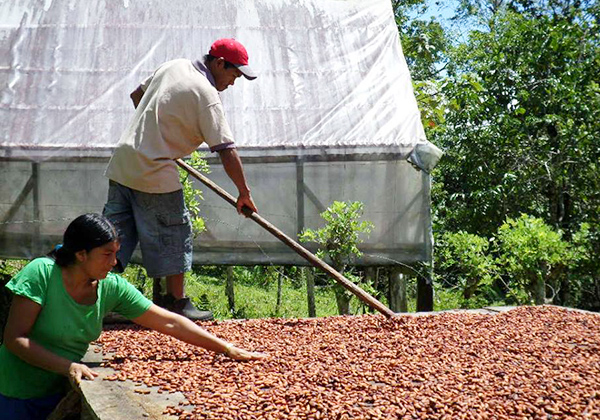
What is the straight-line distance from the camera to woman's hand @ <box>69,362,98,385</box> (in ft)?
8.85

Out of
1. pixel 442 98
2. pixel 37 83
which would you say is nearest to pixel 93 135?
pixel 37 83

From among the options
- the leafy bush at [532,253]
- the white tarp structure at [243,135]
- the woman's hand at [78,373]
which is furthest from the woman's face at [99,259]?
the leafy bush at [532,253]

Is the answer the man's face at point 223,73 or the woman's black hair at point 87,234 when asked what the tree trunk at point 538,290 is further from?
the woman's black hair at point 87,234

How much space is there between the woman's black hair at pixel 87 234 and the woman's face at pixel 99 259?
15mm

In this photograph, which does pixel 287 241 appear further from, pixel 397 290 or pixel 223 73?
pixel 397 290

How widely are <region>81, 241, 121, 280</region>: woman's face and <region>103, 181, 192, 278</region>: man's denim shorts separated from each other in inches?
42.6

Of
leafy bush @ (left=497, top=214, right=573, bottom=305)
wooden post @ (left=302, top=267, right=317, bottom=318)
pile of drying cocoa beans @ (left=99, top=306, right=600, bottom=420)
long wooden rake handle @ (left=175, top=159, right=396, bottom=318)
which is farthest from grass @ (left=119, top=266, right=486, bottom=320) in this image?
pile of drying cocoa beans @ (left=99, top=306, right=600, bottom=420)

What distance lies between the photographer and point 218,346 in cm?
313

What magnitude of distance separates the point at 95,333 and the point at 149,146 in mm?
1200

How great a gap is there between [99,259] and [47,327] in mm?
337

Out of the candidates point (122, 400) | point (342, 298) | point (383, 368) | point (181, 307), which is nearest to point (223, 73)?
point (181, 307)

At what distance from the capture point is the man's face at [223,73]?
13.1 feet

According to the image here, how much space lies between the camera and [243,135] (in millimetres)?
6027

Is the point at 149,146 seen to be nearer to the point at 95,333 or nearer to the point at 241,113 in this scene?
the point at 95,333
